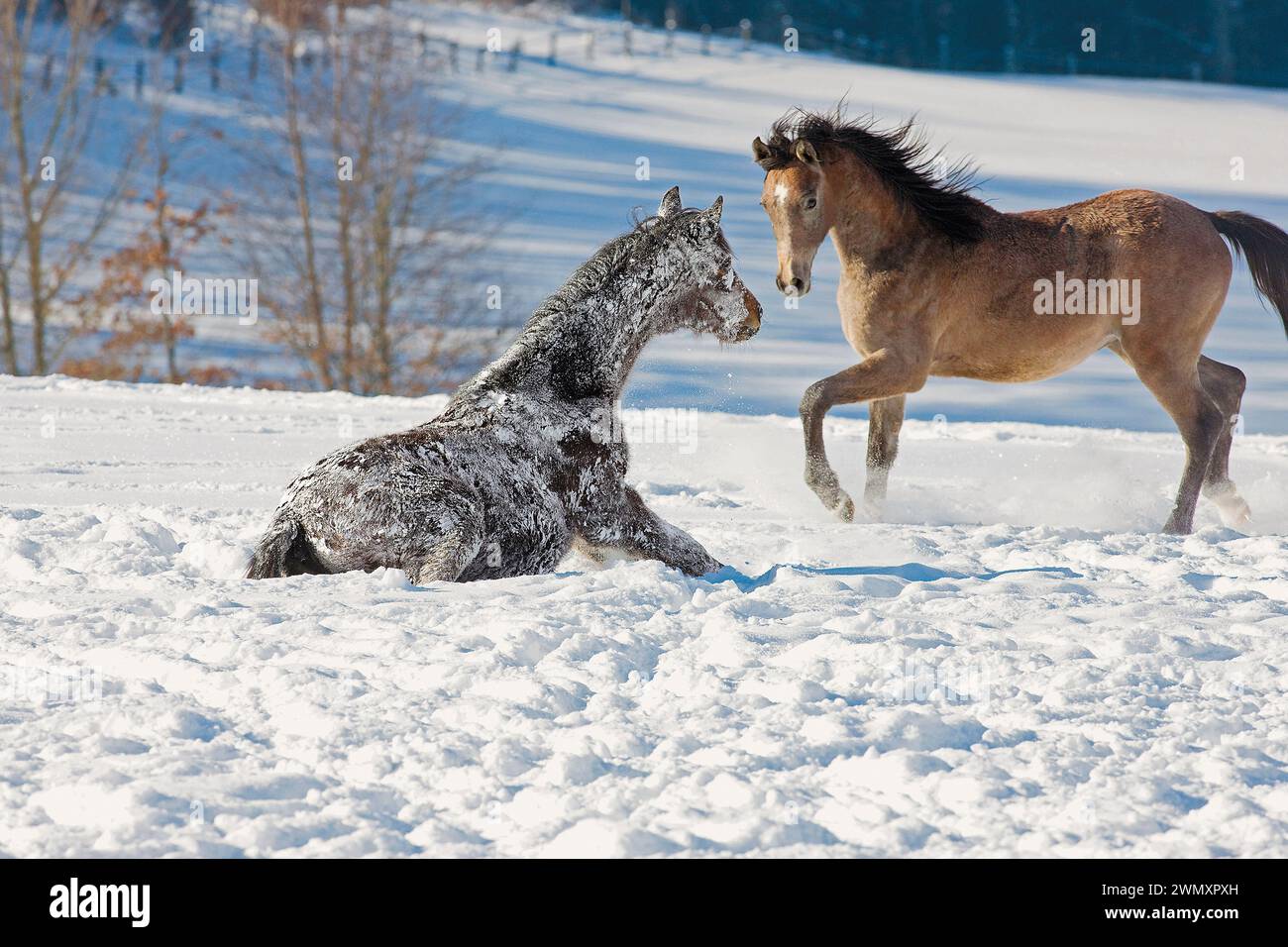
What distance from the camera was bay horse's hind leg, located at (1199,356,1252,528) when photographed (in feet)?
25.6

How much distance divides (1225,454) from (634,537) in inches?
162

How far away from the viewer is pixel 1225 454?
7840 mm

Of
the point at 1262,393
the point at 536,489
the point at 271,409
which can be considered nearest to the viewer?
the point at 536,489

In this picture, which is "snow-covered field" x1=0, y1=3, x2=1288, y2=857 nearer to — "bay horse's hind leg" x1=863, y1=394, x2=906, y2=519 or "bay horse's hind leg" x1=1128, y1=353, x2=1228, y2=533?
"bay horse's hind leg" x1=863, y1=394, x2=906, y2=519

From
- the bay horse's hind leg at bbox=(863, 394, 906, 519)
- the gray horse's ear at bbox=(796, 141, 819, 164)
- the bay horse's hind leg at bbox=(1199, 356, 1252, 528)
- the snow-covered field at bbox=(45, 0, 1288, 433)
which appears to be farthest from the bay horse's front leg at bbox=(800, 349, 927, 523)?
the snow-covered field at bbox=(45, 0, 1288, 433)

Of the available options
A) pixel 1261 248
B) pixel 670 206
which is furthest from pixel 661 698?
pixel 1261 248

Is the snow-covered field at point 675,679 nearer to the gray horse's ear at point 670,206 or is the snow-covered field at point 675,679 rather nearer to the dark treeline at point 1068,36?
the gray horse's ear at point 670,206

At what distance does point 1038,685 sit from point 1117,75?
164 ft

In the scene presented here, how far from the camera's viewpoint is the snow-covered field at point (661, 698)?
3.17 m

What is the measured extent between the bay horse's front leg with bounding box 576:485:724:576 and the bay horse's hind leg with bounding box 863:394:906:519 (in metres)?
2.13

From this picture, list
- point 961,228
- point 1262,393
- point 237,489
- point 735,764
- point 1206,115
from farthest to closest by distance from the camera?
point 1206,115 < point 1262,393 < point 237,489 < point 961,228 < point 735,764

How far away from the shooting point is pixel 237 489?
7.95 meters
